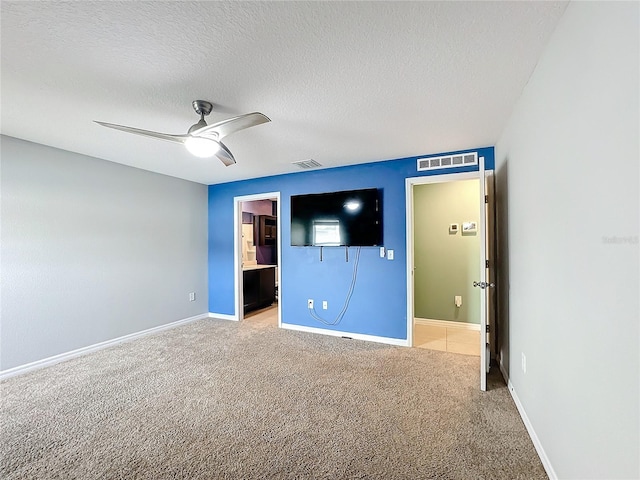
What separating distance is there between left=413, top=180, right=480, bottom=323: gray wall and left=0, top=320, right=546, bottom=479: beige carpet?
1.24 meters

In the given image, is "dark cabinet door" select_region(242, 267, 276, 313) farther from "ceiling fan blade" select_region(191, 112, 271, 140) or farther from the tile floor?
"ceiling fan blade" select_region(191, 112, 271, 140)

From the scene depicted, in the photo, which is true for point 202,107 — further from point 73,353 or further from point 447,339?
Result: point 447,339

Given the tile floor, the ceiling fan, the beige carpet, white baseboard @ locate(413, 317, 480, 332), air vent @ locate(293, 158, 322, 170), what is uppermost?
air vent @ locate(293, 158, 322, 170)

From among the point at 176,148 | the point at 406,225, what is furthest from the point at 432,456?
the point at 176,148

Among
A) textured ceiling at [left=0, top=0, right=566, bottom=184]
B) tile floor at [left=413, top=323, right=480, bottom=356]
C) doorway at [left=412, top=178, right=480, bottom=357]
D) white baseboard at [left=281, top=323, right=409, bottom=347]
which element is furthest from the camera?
doorway at [left=412, top=178, right=480, bottom=357]

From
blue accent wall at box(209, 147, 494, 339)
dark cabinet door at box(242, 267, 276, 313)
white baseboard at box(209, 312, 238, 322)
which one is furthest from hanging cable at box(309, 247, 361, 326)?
dark cabinet door at box(242, 267, 276, 313)

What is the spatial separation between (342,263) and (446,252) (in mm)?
1652

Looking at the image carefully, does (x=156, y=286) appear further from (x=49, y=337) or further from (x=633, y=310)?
(x=633, y=310)

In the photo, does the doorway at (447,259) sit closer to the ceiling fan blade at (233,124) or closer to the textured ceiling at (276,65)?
the textured ceiling at (276,65)

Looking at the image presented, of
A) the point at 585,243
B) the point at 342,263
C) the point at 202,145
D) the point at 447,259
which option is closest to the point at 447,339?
the point at 447,259

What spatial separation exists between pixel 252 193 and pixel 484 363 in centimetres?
382

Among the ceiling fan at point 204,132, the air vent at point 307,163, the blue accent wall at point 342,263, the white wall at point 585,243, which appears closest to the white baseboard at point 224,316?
the blue accent wall at point 342,263

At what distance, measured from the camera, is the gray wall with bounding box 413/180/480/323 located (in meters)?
→ 4.05

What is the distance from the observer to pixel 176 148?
3031 millimetres
